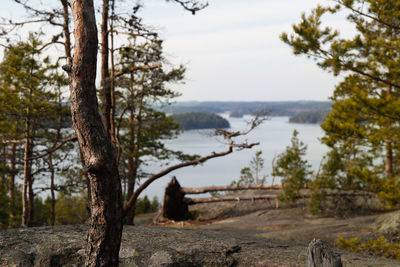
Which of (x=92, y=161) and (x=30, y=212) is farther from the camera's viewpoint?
(x=30, y=212)

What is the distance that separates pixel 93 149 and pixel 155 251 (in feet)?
6.58

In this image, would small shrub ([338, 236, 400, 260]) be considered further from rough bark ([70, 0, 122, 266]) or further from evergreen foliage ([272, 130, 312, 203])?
evergreen foliage ([272, 130, 312, 203])

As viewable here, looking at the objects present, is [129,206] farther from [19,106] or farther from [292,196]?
[292,196]

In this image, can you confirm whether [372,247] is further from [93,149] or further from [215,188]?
[215,188]

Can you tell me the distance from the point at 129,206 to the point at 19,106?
5.88 m

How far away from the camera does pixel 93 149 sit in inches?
170

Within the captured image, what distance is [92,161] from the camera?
427 centimetres

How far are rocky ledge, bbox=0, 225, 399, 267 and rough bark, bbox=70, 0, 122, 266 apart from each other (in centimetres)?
91

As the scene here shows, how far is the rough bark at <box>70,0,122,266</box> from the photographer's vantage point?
4.34m

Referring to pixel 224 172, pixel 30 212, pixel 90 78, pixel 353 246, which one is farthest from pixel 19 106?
pixel 224 172

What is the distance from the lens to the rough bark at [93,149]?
4340mm

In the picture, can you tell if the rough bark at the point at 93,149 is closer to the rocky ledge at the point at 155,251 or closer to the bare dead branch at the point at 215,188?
the rocky ledge at the point at 155,251

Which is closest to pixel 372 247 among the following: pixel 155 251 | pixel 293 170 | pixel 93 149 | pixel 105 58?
pixel 155 251

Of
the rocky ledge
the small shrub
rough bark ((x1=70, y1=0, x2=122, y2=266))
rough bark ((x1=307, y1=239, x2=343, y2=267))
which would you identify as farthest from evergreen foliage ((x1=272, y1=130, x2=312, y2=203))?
rough bark ((x1=70, y1=0, x2=122, y2=266))
